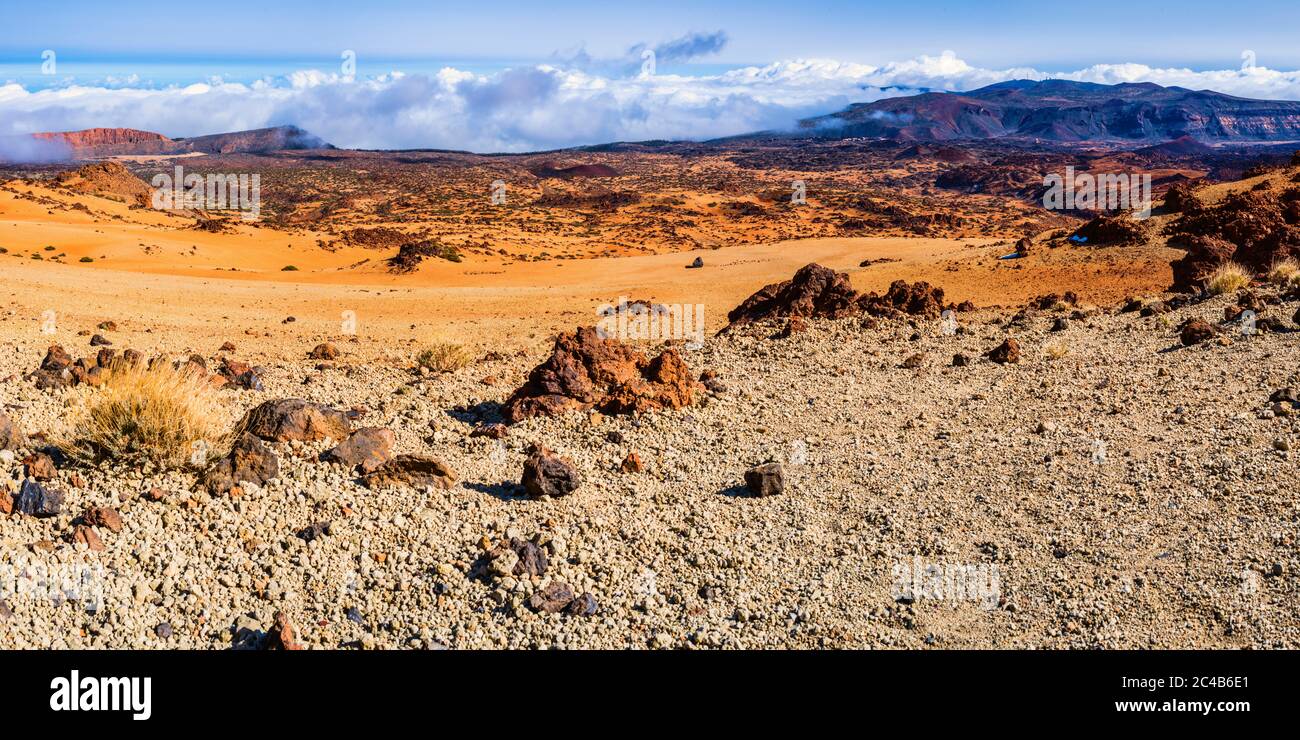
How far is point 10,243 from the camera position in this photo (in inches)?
932

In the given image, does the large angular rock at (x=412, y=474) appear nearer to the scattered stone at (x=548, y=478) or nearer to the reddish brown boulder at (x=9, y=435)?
the scattered stone at (x=548, y=478)

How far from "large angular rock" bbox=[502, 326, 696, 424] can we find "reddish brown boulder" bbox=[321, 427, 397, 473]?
155 cm

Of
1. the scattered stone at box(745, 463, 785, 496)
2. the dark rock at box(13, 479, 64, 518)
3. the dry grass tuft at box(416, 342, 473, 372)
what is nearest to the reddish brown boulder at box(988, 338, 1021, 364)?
the scattered stone at box(745, 463, 785, 496)

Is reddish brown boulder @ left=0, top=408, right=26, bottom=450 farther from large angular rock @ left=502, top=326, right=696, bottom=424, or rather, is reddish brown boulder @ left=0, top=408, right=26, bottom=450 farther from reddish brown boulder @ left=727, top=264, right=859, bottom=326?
reddish brown boulder @ left=727, top=264, right=859, bottom=326

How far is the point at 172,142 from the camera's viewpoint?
5522 inches

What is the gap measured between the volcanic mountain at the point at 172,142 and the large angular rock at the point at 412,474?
5270 inches

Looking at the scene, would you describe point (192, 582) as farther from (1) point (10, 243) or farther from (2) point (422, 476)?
(1) point (10, 243)

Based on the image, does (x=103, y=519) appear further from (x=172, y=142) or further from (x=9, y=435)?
(x=172, y=142)

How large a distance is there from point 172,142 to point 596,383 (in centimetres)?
15749

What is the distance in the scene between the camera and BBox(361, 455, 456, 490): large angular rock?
5.80m

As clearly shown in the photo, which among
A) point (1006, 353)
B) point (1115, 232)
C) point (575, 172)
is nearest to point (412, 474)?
point (1006, 353)

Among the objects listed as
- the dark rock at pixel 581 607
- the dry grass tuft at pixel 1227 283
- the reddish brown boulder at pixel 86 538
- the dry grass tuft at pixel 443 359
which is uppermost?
the dry grass tuft at pixel 1227 283

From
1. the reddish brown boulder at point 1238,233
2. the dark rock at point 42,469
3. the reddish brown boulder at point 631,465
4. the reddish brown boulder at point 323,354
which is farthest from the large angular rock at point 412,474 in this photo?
the reddish brown boulder at point 1238,233

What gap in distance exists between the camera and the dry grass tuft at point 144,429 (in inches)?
214
